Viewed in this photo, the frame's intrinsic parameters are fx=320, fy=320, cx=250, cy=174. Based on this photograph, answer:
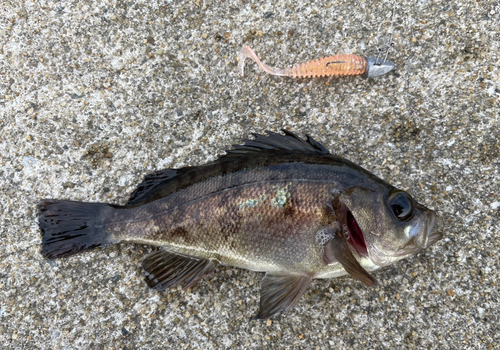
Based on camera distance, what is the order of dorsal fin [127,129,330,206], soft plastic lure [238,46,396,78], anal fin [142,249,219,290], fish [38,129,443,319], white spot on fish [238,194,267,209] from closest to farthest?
fish [38,129,443,319], white spot on fish [238,194,267,209], dorsal fin [127,129,330,206], anal fin [142,249,219,290], soft plastic lure [238,46,396,78]

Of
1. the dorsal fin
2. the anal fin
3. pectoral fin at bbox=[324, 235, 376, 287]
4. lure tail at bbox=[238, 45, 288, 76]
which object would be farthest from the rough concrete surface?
pectoral fin at bbox=[324, 235, 376, 287]

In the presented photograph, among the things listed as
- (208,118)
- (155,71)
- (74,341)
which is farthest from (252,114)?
(74,341)

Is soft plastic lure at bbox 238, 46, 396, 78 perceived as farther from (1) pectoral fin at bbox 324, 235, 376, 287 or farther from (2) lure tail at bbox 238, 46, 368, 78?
(1) pectoral fin at bbox 324, 235, 376, 287

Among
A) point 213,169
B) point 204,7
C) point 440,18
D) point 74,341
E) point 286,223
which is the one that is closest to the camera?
point 286,223

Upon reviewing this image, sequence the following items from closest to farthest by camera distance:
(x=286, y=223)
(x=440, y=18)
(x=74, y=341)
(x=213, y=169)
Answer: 1. (x=286, y=223)
2. (x=213, y=169)
3. (x=74, y=341)
4. (x=440, y=18)

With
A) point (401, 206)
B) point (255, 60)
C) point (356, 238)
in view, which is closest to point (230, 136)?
point (255, 60)

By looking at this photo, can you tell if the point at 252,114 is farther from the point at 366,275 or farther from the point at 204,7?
the point at 366,275
